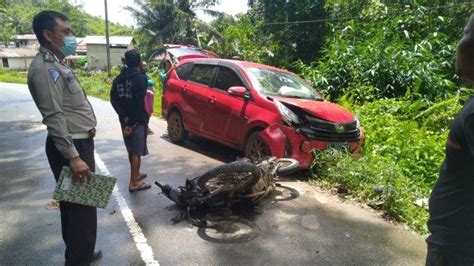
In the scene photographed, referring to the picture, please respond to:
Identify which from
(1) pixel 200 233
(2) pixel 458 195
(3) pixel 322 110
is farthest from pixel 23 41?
(2) pixel 458 195

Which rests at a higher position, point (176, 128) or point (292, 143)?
point (292, 143)

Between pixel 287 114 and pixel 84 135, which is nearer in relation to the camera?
pixel 84 135

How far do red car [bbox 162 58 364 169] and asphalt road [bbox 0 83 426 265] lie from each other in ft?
2.28

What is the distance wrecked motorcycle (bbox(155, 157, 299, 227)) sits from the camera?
4.28m

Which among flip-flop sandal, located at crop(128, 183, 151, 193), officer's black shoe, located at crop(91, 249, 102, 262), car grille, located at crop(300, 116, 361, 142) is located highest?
car grille, located at crop(300, 116, 361, 142)

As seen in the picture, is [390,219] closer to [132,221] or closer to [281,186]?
[281,186]

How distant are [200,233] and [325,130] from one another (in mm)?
2577

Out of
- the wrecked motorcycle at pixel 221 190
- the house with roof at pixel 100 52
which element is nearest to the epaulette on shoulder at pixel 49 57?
the wrecked motorcycle at pixel 221 190

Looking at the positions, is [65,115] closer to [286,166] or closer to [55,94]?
[55,94]

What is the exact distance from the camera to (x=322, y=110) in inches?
232

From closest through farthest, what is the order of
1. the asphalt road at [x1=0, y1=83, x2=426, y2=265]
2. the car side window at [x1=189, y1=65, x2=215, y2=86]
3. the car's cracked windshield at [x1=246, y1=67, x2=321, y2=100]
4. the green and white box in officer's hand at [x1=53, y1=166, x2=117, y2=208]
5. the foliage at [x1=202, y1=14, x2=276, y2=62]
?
the green and white box in officer's hand at [x1=53, y1=166, x2=117, y2=208] < the asphalt road at [x1=0, y1=83, x2=426, y2=265] < the car's cracked windshield at [x1=246, y1=67, x2=321, y2=100] < the car side window at [x1=189, y1=65, x2=215, y2=86] < the foliage at [x1=202, y1=14, x2=276, y2=62]

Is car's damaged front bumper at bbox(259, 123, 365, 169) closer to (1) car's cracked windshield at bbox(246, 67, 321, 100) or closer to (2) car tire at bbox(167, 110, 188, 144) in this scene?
(1) car's cracked windshield at bbox(246, 67, 321, 100)

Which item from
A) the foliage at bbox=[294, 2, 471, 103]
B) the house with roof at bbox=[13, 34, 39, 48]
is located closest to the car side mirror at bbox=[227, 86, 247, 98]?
the foliage at bbox=[294, 2, 471, 103]

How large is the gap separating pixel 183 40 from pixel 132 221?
80.9 ft
